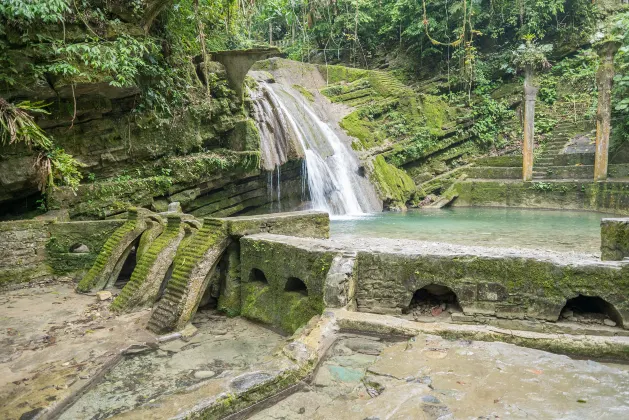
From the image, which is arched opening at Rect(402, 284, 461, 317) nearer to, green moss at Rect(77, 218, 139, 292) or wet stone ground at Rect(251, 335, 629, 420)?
wet stone ground at Rect(251, 335, 629, 420)

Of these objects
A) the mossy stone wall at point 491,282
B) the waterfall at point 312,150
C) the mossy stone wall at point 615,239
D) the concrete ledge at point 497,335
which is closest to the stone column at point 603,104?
the waterfall at point 312,150

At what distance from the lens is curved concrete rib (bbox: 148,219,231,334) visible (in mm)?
5797

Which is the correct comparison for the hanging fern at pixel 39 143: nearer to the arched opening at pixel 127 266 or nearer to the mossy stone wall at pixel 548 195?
the arched opening at pixel 127 266

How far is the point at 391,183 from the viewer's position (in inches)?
623

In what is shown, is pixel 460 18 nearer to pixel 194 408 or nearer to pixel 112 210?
pixel 112 210

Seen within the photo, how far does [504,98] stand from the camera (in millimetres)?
19828

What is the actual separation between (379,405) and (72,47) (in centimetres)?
899

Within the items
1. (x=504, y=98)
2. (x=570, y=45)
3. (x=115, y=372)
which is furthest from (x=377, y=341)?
(x=570, y=45)

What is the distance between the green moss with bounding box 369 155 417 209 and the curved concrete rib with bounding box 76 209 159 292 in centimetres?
918

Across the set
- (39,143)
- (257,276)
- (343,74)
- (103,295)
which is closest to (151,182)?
(39,143)

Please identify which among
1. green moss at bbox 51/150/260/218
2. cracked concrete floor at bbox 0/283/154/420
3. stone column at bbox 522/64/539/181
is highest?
stone column at bbox 522/64/539/181

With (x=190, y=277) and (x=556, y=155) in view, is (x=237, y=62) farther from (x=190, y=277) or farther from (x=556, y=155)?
(x=556, y=155)

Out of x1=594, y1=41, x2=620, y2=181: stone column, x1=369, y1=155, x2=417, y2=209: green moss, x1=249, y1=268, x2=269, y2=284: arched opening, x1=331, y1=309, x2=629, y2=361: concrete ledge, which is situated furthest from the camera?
x1=369, y1=155, x2=417, y2=209: green moss

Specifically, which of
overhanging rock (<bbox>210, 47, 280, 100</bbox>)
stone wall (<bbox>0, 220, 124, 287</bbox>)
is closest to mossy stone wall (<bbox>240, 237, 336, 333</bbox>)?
stone wall (<bbox>0, 220, 124, 287</bbox>)
